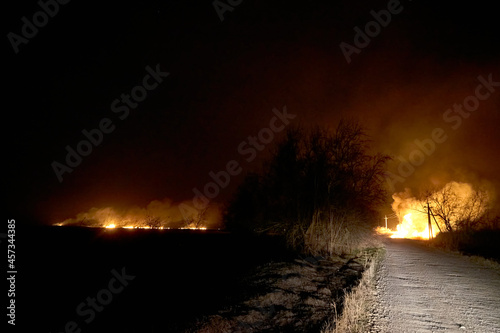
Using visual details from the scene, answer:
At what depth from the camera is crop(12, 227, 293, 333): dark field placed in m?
7.80

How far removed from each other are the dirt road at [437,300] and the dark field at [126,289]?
13.5ft

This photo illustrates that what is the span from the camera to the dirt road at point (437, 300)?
18.6 feet

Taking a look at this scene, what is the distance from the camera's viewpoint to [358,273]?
35.4 ft

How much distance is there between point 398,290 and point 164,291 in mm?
8136

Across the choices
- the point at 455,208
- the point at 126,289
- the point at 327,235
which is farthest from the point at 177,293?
the point at 455,208

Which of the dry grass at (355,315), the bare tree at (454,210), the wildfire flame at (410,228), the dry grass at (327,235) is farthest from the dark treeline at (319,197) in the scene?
the wildfire flame at (410,228)

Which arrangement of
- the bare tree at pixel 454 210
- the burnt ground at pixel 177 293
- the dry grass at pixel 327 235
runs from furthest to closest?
the bare tree at pixel 454 210 → the dry grass at pixel 327 235 → the burnt ground at pixel 177 293

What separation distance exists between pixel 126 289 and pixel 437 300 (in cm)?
1106

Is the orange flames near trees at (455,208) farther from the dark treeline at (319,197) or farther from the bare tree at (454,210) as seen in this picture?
the dark treeline at (319,197)

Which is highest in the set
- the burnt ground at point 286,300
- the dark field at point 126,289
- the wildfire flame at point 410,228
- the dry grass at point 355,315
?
the dry grass at point 355,315

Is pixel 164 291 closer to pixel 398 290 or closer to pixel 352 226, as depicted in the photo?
pixel 398 290

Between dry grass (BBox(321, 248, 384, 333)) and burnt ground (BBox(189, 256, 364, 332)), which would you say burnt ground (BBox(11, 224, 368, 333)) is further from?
dry grass (BBox(321, 248, 384, 333))

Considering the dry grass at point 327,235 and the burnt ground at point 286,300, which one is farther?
the dry grass at point 327,235

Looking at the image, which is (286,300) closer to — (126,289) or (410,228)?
(126,289)
